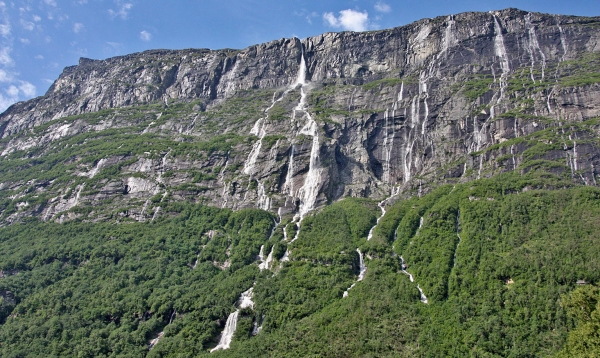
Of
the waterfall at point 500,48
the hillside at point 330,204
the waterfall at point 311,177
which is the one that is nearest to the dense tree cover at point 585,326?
the hillside at point 330,204

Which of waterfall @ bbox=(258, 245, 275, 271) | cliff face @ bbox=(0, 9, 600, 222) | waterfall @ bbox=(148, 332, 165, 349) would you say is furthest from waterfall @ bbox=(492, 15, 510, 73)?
waterfall @ bbox=(148, 332, 165, 349)

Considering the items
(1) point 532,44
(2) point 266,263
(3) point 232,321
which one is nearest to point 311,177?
(2) point 266,263

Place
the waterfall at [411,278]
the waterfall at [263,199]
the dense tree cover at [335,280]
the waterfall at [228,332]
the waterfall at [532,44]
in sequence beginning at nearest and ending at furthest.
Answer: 1. the dense tree cover at [335,280]
2. the waterfall at [411,278]
3. the waterfall at [228,332]
4. the waterfall at [263,199]
5. the waterfall at [532,44]

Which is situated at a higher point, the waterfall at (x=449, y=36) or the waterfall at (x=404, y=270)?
the waterfall at (x=449, y=36)

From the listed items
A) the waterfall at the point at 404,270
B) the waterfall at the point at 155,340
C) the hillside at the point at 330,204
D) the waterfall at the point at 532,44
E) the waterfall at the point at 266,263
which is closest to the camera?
the hillside at the point at 330,204

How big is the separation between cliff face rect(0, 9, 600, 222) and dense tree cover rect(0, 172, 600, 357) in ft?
31.1

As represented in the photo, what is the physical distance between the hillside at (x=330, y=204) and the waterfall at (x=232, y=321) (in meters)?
0.42

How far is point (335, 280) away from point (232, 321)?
18056 mm

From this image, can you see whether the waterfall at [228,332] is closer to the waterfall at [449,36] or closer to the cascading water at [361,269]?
the cascading water at [361,269]

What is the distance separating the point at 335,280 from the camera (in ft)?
252

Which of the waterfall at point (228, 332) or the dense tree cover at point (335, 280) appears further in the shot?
the waterfall at point (228, 332)

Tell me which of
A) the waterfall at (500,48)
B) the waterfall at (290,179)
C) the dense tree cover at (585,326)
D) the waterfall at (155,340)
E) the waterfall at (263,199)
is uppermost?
the waterfall at (500,48)

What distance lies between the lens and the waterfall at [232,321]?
70494 millimetres

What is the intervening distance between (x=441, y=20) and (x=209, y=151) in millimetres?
85829
